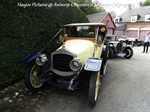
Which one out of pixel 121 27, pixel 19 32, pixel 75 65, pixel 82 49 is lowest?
pixel 75 65

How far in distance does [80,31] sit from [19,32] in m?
1.86

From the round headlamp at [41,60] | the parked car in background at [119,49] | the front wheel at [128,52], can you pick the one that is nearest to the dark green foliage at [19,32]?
the round headlamp at [41,60]

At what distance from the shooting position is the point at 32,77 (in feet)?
10.4

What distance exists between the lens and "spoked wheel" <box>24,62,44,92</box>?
3.00m

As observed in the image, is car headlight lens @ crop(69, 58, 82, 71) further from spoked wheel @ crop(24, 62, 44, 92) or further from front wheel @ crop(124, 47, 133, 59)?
front wheel @ crop(124, 47, 133, 59)

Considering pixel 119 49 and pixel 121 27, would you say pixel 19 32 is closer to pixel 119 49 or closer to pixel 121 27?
pixel 119 49

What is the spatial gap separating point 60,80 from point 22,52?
156 cm

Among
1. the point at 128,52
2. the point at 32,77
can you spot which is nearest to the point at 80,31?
the point at 32,77

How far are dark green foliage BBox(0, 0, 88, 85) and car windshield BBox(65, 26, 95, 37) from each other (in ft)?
3.06

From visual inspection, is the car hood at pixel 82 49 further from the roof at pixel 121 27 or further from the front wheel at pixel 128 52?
the roof at pixel 121 27

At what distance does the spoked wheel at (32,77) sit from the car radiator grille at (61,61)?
0.56 m

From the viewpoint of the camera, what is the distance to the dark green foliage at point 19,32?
3186mm

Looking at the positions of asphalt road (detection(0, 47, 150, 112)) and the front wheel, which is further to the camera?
the front wheel

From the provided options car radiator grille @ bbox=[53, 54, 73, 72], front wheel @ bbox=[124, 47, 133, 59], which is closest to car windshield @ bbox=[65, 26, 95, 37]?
car radiator grille @ bbox=[53, 54, 73, 72]
